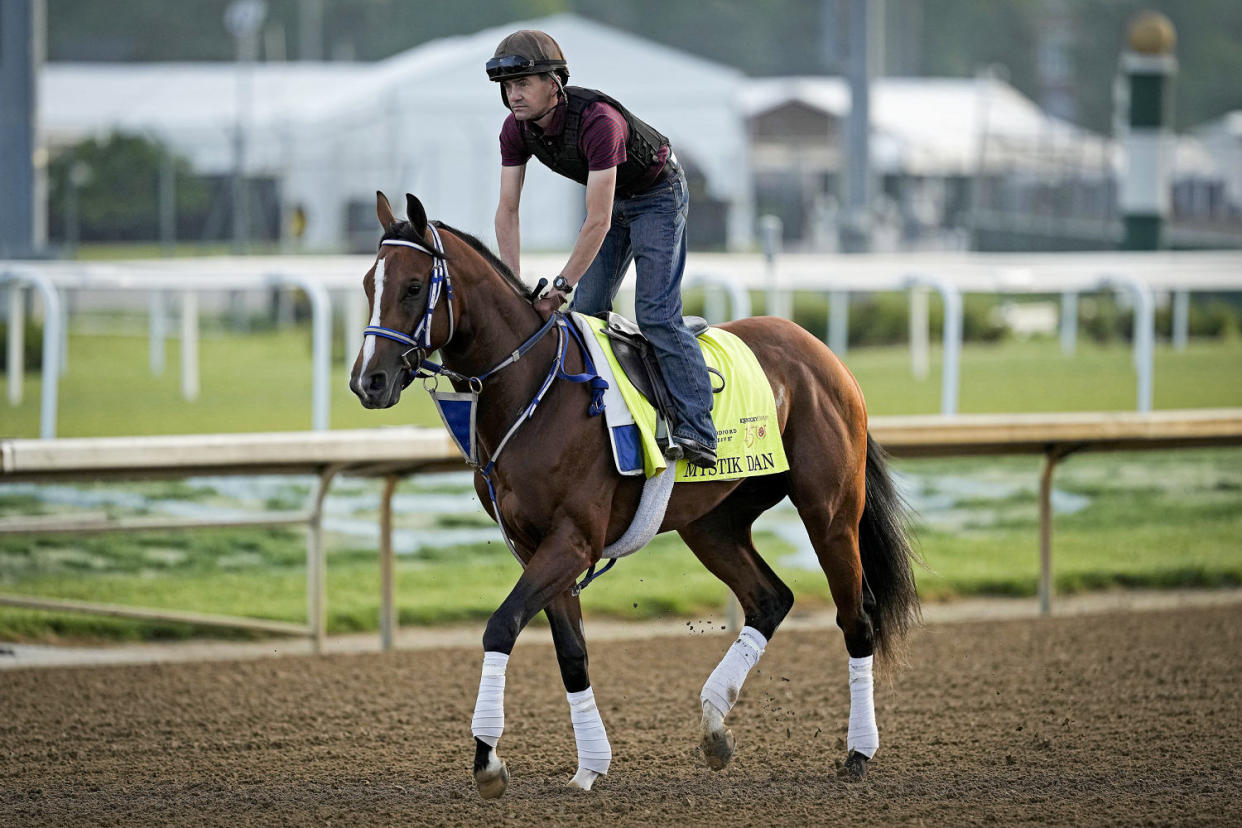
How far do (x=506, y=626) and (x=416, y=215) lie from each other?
109 centimetres

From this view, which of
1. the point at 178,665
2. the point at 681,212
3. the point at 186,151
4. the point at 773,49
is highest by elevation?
the point at 773,49

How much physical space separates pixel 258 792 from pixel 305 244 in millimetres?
21239

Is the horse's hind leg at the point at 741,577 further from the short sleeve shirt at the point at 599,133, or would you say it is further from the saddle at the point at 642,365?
the short sleeve shirt at the point at 599,133

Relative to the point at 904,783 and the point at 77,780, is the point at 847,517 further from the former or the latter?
the point at 77,780

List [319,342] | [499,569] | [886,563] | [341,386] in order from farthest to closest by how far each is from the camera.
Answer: [341,386] → [319,342] → [499,569] → [886,563]

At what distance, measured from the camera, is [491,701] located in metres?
4.23

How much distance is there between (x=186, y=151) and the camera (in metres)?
29.3

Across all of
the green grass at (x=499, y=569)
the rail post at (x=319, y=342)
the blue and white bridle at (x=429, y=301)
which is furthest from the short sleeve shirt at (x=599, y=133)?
the rail post at (x=319, y=342)

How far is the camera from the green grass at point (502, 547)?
7.55m

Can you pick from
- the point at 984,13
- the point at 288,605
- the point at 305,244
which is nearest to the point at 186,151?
the point at 305,244

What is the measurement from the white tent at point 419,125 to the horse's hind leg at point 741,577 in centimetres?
1754

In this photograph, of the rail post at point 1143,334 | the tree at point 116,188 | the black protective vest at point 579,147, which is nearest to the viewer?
A: the black protective vest at point 579,147

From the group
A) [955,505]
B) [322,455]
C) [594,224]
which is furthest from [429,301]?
[955,505]

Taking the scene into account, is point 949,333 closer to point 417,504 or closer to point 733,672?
point 417,504
